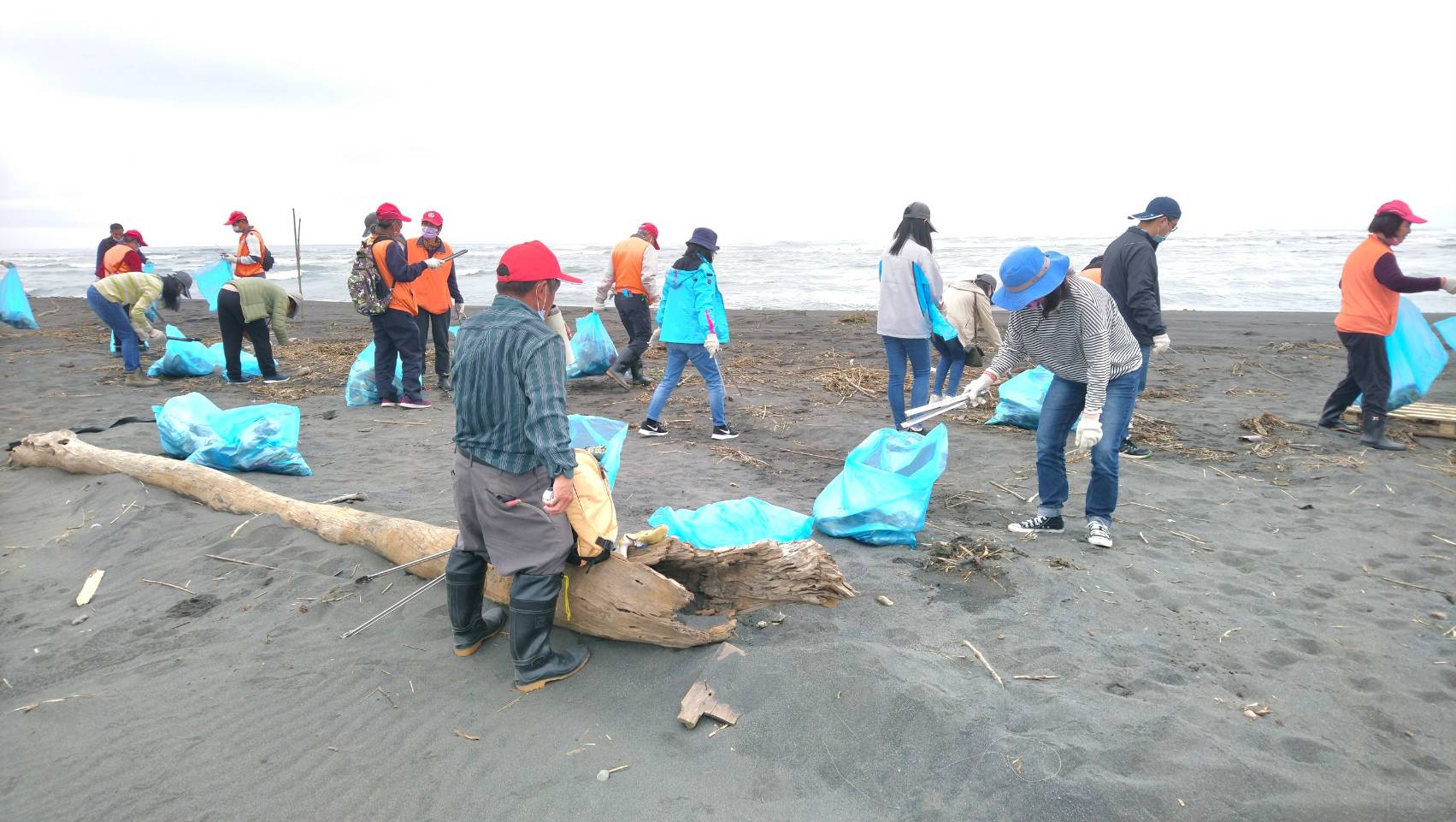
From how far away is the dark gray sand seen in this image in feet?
8.18

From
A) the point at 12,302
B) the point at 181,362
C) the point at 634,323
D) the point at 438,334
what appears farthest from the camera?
the point at 12,302

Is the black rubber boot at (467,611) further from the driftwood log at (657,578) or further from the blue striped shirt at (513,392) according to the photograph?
the blue striped shirt at (513,392)

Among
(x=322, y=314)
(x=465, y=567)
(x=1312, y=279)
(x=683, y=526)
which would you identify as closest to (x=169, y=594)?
(x=465, y=567)

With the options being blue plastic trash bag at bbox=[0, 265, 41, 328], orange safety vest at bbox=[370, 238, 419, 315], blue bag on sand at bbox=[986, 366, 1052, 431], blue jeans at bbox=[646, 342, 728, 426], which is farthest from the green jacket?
blue plastic trash bag at bbox=[0, 265, 41, 328]

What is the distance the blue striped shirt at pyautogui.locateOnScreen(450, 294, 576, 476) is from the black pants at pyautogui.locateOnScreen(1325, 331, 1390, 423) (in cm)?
625

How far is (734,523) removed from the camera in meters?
3.93

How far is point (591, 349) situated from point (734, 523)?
524cm

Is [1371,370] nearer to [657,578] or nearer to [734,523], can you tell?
[734,523]

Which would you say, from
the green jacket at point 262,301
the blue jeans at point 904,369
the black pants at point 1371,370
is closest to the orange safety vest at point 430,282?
the green jacket at point 262,301

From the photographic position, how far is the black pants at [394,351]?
7578 millimetres

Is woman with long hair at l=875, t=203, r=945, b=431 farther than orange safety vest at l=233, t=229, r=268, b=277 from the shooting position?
No

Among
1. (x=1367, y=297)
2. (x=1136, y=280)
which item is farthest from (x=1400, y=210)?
(x=1136, y=280)

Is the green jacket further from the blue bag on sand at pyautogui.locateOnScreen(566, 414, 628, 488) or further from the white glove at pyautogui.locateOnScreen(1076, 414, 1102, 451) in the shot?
the white glove at pyautogui.locateOnScreen(1076, 414, 1102, 451)

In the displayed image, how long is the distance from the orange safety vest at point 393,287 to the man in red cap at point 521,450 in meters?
5.04
